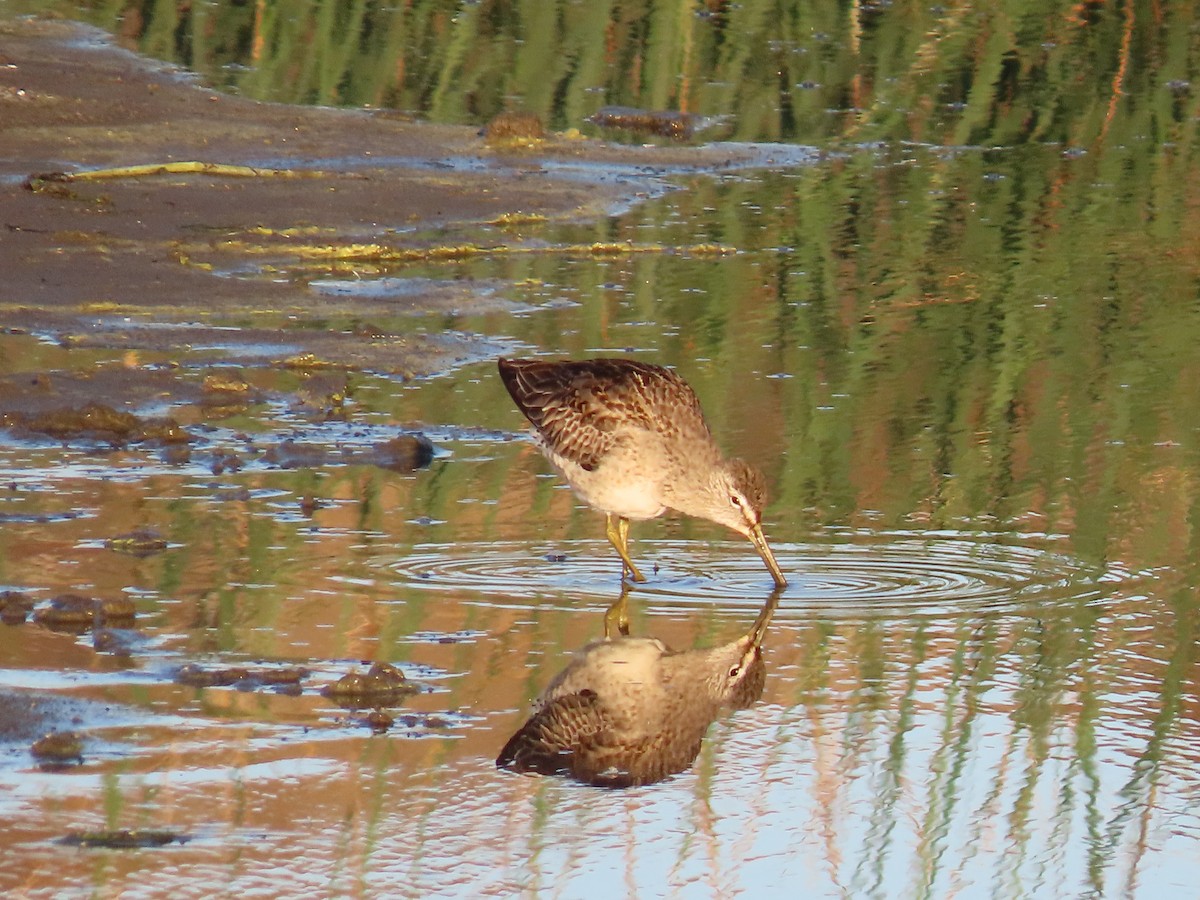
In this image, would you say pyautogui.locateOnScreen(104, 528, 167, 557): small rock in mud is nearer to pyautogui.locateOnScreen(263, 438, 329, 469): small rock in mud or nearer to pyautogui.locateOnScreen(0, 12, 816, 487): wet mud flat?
pyautogui.locateOnScreen(263, 438, 329, 469): small rock in mud

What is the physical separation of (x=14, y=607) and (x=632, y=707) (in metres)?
1.70

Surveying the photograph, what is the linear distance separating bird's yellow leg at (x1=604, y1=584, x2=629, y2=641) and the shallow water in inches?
2.2

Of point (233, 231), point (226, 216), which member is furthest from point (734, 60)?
point (233, 231)

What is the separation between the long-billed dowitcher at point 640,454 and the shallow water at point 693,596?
0.17 metres

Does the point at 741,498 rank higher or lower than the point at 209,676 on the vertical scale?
higher

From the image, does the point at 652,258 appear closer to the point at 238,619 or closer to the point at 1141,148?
the point at 1141,148

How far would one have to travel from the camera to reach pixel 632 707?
546cm

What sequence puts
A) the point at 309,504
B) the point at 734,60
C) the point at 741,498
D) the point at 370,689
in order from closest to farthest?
1. the point at 370,689
2. the point at 741,498
3. the point at 309,504
4. the point at 734,60

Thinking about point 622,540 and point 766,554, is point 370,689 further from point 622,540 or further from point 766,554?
point 622,540

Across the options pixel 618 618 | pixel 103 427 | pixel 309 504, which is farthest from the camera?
pixel 103 427

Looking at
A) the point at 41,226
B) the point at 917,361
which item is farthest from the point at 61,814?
the point at 41,226

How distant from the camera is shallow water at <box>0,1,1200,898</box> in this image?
15.1ft

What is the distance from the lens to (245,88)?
49.3 ft

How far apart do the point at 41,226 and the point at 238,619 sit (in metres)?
5.35
